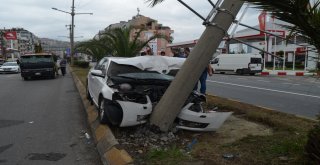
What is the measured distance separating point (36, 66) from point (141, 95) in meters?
19.7

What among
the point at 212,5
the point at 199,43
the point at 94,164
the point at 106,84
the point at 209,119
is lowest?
the point at 94,164

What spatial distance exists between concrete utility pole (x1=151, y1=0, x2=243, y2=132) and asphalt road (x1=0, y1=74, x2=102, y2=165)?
4.28ft

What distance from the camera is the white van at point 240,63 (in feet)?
114

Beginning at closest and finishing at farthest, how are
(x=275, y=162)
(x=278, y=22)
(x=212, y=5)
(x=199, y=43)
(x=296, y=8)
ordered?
(x=296, y=8), (x=278, y=22), (x=275, y=162), (x=212, y=5), (x=199, y=43)

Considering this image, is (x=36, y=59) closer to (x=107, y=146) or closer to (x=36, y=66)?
(x=36, y=66)

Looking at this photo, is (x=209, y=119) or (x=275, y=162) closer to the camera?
(x=275, y=162)

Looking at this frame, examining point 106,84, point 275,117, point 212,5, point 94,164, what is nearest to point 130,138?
point 94,164

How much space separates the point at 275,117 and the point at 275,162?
3218 mm

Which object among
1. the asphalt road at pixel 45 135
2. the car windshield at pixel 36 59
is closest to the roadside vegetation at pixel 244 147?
the asphalt road at pixel 45 135

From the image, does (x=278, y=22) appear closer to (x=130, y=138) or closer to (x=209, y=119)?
(x=209, y=119)

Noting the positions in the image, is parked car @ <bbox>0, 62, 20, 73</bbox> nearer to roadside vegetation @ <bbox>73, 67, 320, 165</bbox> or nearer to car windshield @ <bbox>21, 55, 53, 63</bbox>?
car windshield @ <bbox>21, 55, 53, 63</bbox>

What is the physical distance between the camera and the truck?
81.6 ft

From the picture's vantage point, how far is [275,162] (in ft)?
16.2

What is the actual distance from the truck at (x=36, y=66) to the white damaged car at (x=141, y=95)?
17.6 meters
